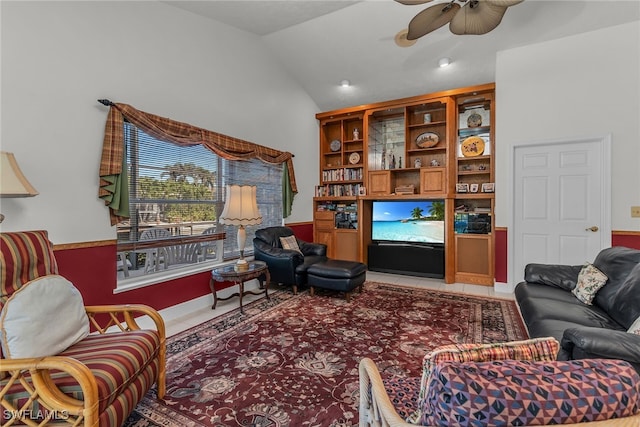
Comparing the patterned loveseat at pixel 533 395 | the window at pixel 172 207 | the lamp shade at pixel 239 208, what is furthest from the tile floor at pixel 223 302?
the patterned loveseat at pixel 533 395

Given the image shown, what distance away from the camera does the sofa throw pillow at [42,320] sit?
52.3 inches

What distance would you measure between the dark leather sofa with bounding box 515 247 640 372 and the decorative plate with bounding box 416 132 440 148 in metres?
2.77

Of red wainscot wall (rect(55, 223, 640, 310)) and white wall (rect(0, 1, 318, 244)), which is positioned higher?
white wall (rect(0, 1, 318, 244))

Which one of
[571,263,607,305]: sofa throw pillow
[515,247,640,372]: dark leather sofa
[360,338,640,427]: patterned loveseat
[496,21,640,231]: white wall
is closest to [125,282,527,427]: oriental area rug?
[515,247,640,372]: dark leather sofa

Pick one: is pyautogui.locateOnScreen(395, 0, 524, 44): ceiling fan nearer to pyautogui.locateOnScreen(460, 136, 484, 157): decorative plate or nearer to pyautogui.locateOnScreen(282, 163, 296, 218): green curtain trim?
pyautogui.locateOnScreen(460, 136, 484, 157): decorative plate

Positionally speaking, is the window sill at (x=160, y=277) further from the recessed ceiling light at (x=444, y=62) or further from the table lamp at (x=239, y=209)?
the recessed ceiling light at (x=444, y=62)

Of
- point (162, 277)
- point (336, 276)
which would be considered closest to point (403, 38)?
point (336, 276)

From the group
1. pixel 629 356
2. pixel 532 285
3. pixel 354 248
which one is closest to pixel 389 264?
pixel 354 248

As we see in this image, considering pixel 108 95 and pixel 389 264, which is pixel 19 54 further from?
pixel 389 264

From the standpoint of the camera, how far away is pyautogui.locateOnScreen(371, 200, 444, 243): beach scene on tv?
4944 mm

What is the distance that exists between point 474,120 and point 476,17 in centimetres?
259

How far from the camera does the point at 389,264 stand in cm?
524

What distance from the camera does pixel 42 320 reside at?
143cm

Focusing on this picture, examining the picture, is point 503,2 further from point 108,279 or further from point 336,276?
point 108,279
